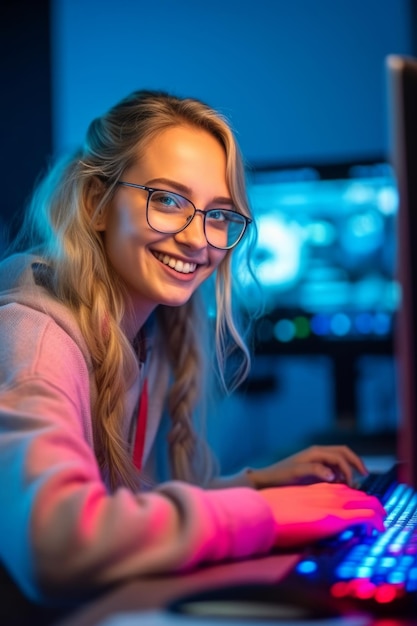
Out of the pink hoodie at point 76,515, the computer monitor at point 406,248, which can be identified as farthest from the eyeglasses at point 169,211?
the computer monitor at point 406,248

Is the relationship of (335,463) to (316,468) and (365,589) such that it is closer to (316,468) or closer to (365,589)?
(316,468)

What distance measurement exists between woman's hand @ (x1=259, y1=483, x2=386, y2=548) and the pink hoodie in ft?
0.12

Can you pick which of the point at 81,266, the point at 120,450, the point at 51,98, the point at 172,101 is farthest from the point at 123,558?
the point at 51,98

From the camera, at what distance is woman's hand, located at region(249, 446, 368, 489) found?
1.23m

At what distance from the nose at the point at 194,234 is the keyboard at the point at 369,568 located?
1.63ft

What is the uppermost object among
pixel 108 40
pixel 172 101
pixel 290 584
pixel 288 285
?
pixel 108 40

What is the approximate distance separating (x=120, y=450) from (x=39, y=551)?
1.53 ft

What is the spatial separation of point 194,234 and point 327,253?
1.49 metres

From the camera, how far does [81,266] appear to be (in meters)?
1.19

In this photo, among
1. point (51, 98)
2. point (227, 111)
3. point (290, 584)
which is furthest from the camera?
point (51, 98)

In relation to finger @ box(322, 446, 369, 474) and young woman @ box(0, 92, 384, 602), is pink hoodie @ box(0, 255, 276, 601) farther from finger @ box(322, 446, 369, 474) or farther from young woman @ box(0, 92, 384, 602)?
finger @ box(322, 446, 369, 474)

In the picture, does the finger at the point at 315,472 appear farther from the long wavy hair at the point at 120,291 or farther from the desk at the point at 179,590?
the desk at the point at 179,590

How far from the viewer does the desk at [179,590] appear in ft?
1.86

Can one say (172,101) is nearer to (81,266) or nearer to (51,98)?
(81,266)
